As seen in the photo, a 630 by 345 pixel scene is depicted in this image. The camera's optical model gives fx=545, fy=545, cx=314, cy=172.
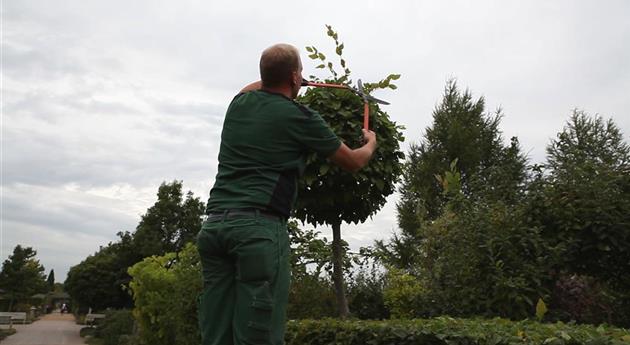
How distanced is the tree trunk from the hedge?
107 cm

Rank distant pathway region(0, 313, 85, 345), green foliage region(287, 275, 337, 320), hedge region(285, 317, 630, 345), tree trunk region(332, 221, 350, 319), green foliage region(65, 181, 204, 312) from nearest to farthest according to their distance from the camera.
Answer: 1. hedge region(285, 317, 630, 345)
2. tree trunk region(332, 221, 350, 319)
3. green foliage region(287, 275, 337, 320)
4. distant pathway region(0, 313, 85, 345)
5. green foliage region(65, 181, 204, 312)

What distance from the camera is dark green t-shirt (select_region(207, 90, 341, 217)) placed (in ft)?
7.16

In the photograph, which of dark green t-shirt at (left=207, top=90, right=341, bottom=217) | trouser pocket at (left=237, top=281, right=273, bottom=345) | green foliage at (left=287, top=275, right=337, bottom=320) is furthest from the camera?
green foliage at (left=287, top=275, right=337, bottom=320)

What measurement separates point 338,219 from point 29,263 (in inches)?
1793

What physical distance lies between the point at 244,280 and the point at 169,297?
8320 mm

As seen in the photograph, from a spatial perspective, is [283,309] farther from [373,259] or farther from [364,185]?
[373,259]

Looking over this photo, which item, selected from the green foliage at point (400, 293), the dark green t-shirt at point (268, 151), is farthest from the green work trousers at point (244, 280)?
the green foliage at point (400, 293)

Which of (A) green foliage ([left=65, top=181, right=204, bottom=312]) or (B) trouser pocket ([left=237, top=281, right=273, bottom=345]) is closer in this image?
(B) trouser pocket ([left=237, top=281, right=273, bottom=345])

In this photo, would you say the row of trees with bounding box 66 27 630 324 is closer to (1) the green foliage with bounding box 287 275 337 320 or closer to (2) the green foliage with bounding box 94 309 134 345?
(1) the green foliage with bounding box 287 275 337 320

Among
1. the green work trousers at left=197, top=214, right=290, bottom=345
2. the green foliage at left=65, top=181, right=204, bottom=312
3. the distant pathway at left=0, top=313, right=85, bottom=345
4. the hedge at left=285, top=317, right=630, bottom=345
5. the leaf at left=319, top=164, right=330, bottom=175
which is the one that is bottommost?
the distant pathway at left=0, top=313, right=85, bottom=345

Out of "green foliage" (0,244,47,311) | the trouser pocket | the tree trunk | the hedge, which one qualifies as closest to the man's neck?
the trouser pocket

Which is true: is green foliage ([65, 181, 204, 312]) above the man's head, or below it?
above

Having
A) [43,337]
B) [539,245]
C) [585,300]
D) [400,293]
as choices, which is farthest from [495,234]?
[43,337]

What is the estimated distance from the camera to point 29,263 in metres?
44.9
